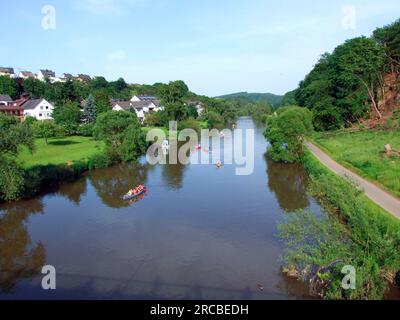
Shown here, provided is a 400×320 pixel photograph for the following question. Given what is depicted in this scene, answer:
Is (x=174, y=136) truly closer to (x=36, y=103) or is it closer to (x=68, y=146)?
(x=68, y=146)

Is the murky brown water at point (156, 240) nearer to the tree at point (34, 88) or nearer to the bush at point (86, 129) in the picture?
the bush at point (86, 129)

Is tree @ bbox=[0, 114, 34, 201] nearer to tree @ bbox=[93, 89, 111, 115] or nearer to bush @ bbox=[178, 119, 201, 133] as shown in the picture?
tree @ bbox=[93, 89, 111, 115]

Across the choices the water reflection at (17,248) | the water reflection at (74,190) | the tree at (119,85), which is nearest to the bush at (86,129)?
the water reflection at (74,190)

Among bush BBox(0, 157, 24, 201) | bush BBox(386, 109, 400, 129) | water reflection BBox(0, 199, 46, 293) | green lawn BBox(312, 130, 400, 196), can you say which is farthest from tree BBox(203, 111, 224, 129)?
bush BBox(0, 157, 24, 201)

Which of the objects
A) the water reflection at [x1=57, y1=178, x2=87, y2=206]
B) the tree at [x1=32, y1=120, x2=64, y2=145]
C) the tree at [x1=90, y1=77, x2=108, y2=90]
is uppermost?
the tree at [x1=90, y1=77, x2=108, y2=90]

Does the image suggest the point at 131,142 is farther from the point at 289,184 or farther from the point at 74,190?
the point at 289,184

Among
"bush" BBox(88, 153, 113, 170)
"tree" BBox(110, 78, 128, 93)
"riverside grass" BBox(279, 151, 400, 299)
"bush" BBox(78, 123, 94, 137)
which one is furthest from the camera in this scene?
"tree" BBox(110, 78, 128, 93)
